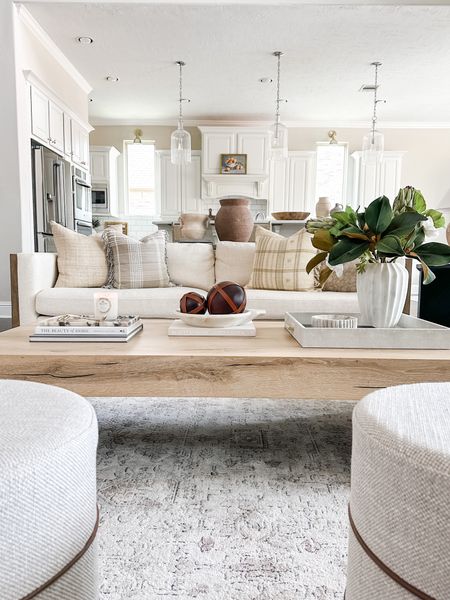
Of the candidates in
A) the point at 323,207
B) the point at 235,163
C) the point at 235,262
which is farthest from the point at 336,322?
the point at 235,163

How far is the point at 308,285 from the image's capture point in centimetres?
286

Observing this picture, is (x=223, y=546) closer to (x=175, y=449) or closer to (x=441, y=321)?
(x=175, y=449)

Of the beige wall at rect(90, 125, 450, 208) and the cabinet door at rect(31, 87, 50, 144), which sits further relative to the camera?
the beige wall at rect(90, 125, 450, 208)

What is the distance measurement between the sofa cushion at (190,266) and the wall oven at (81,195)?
2.73 metres

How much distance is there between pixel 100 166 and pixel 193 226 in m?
4.31

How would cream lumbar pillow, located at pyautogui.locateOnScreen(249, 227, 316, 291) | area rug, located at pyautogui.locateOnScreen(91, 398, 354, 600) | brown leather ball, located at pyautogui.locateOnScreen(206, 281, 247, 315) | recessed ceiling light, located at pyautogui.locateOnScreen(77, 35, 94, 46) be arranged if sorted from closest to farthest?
area rug, located at pyautogui.locateOnScreen(91, 398, 354, 600), brown leather ball, located at pyautogui.locateOnScreen(206, 281, 247, 315), cream lumbar pillow, located at pyautogui.locateOnScreen(249, 227, 316, 291), recessed ceiling light, located at pyautogui.locateOnScreen(77, 35, 94, 46)

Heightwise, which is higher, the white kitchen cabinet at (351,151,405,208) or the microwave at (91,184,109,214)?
the white kitchen cabinet at (351,151,405,208)

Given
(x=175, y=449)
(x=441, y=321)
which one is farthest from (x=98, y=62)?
(x=175, y=449)

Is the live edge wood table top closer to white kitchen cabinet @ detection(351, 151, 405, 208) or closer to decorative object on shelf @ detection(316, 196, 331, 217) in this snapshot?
decorative object on shelf @ detection(316, 196, 331, 217)

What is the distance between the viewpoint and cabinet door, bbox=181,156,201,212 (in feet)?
24.8

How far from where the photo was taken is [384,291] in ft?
4.65

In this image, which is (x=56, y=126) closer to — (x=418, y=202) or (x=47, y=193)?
(x=47, y=193)

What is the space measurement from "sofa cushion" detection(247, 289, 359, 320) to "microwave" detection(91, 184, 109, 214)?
537cm

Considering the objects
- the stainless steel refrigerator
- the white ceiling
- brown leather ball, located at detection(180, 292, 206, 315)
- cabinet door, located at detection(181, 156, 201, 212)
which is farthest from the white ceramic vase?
cabinet door, located at detection(181, 156, 201, 212)
